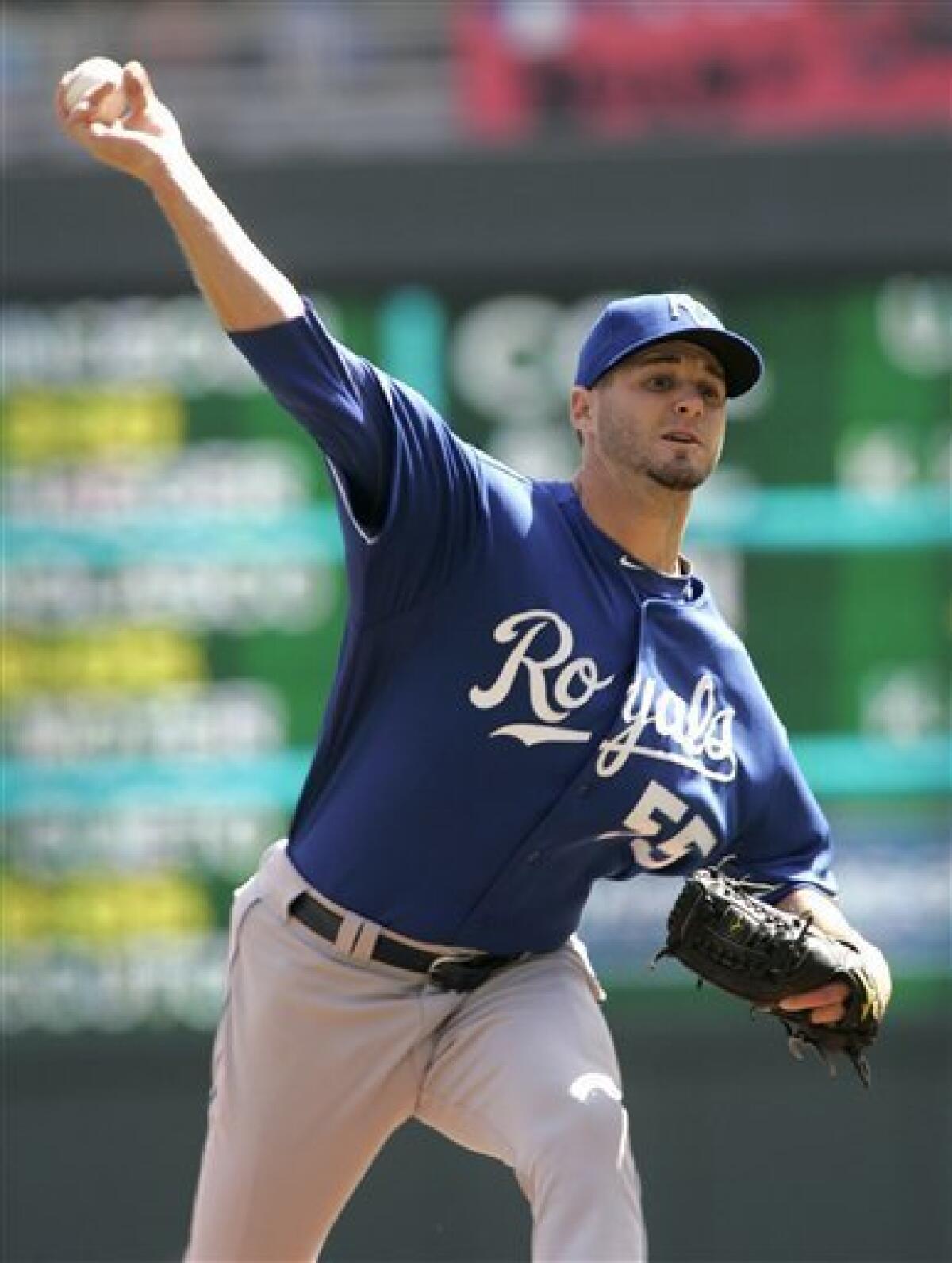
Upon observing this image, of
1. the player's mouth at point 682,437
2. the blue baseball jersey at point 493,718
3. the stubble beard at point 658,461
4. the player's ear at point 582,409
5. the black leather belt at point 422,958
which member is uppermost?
the player's ear at point 582,409

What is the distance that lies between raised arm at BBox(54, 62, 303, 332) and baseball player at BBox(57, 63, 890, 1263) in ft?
0.89

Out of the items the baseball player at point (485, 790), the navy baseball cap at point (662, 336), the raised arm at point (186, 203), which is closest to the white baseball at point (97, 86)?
the raised arm at point (186, 203)

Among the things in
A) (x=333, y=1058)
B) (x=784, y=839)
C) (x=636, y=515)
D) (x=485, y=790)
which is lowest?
(x=333, y=1058)

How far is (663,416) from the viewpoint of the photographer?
400 cm

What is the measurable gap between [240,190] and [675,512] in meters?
4.23

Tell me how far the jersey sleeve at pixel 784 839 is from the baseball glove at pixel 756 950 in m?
0.15

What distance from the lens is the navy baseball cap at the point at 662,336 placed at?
398 cm

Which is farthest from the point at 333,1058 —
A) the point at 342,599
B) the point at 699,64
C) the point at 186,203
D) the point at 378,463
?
the point at 699,64

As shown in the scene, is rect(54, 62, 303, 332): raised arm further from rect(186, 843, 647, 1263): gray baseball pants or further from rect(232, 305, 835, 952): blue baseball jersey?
rect(186, 843, 647, 1263): gray baseball pants

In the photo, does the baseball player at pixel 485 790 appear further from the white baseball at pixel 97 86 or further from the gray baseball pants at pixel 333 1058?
the white baseball at pixel 97 86

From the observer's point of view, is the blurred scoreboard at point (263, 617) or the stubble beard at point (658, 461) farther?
the blurred scoreboard at point (263, 617)

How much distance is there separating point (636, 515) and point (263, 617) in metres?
4.01

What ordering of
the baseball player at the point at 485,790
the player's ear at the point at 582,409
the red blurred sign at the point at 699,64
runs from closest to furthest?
1. the baseball player at the point at 485,790
2. the player's ear at the point at 582,409
3. the red blurred sign at the point at 699,64

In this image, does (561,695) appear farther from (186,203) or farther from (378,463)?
(186,203)
